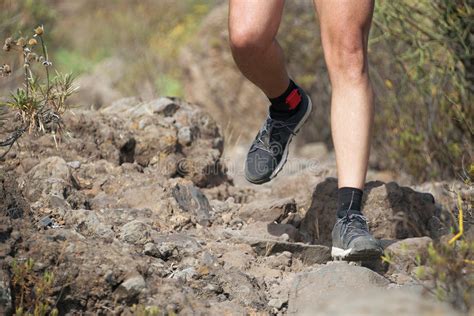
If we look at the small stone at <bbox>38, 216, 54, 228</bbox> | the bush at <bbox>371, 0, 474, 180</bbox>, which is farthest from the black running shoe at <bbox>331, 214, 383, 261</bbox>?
the bush at <bbox>371, 0, 474, 180</bbox>

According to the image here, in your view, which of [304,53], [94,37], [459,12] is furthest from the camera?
[94,37]

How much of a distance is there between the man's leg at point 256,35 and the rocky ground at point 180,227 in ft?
2.63

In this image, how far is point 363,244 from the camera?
3531mm

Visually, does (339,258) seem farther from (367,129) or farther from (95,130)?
(95,130)

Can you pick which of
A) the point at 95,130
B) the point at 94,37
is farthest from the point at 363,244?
the point at 94,37

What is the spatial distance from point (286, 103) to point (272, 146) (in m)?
0.23

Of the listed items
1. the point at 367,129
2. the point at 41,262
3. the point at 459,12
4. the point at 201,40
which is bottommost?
the point at 41,262

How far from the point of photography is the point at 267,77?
13.6 feet

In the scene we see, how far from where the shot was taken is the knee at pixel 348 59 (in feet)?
12.1

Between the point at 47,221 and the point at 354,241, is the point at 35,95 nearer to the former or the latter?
the point at 47,221

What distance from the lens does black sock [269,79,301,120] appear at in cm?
433

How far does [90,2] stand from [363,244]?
1276cm

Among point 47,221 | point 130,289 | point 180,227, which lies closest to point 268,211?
point 180,227

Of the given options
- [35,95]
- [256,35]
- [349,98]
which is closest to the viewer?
[349,98]
